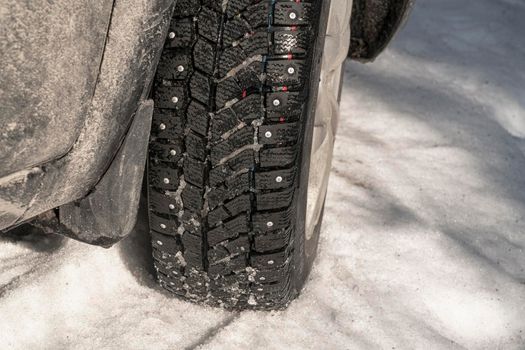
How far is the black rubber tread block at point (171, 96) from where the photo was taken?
155 centimetres

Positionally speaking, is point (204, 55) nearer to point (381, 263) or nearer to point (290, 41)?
point (290, 41)

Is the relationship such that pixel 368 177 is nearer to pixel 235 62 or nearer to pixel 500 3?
pixel 235 62

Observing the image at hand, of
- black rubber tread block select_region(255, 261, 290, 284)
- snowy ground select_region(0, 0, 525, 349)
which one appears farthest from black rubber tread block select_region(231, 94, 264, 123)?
snowy ground select_region(0, 0, 525, 349)

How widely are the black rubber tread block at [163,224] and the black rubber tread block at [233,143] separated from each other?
0.18m

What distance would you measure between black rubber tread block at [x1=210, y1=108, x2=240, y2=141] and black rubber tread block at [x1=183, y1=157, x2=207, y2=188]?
63mm

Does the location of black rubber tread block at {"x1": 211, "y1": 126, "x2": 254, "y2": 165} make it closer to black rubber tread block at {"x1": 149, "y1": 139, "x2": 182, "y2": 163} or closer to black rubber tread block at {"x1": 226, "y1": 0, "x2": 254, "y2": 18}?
black rubber tread block at {"x1": 149, "y1": 139, "x2": 182, "y2": 163}

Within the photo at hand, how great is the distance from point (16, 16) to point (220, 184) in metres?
0.59

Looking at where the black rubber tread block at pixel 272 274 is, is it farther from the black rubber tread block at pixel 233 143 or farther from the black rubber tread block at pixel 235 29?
the black rubber tread block at pixel 235 29

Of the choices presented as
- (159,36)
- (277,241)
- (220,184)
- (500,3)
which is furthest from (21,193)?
(500,3)

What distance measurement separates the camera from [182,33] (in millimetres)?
1520

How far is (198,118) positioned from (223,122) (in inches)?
1.8

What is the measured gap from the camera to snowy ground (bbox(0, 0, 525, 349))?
70.6 inches

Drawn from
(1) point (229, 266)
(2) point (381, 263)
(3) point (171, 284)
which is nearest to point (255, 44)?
(1) point (229, 266)

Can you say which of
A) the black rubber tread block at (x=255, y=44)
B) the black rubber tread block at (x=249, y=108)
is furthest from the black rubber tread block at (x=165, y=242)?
the black rubber tread block at (x=255, y=44)
